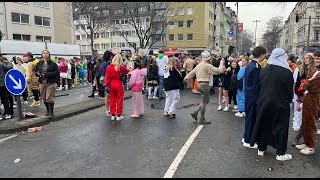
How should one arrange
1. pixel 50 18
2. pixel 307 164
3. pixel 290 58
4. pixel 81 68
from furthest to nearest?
pixel 50 18 < pixel 81 68 < pixel 290 58 < pixel 307 164

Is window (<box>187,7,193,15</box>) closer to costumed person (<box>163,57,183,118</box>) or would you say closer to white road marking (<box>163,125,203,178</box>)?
costumed person (<box>163,57,183,118</box>)

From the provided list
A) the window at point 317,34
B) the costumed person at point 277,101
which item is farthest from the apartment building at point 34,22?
the window at point 317,34

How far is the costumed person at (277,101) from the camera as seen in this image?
4766 millimetres

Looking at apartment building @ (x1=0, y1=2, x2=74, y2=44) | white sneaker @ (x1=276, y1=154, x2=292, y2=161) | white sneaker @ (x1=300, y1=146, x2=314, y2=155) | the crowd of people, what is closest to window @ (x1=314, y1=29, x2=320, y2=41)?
apartment building @ (x1=0, y1=2, x2=74, y2=44)

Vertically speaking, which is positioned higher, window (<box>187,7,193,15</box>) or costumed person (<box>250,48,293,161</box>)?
window (<box>187,7,193,15</box>)

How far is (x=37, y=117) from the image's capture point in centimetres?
829

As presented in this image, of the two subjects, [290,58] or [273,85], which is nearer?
[273,85]

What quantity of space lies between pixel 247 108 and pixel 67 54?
3003cm

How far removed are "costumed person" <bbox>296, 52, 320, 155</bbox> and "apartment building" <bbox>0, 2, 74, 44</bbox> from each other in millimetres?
42238

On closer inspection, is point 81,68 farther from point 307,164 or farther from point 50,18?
point 50,18

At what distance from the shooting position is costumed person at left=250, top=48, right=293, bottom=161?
4766mm

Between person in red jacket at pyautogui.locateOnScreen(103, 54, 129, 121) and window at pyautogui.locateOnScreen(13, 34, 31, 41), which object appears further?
window at pyautogui.locateOnScreen(13, 34, 31, 41)

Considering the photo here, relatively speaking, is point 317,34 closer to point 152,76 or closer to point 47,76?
point 152,76

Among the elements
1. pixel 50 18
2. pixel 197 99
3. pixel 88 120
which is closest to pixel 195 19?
pixel 50 18
